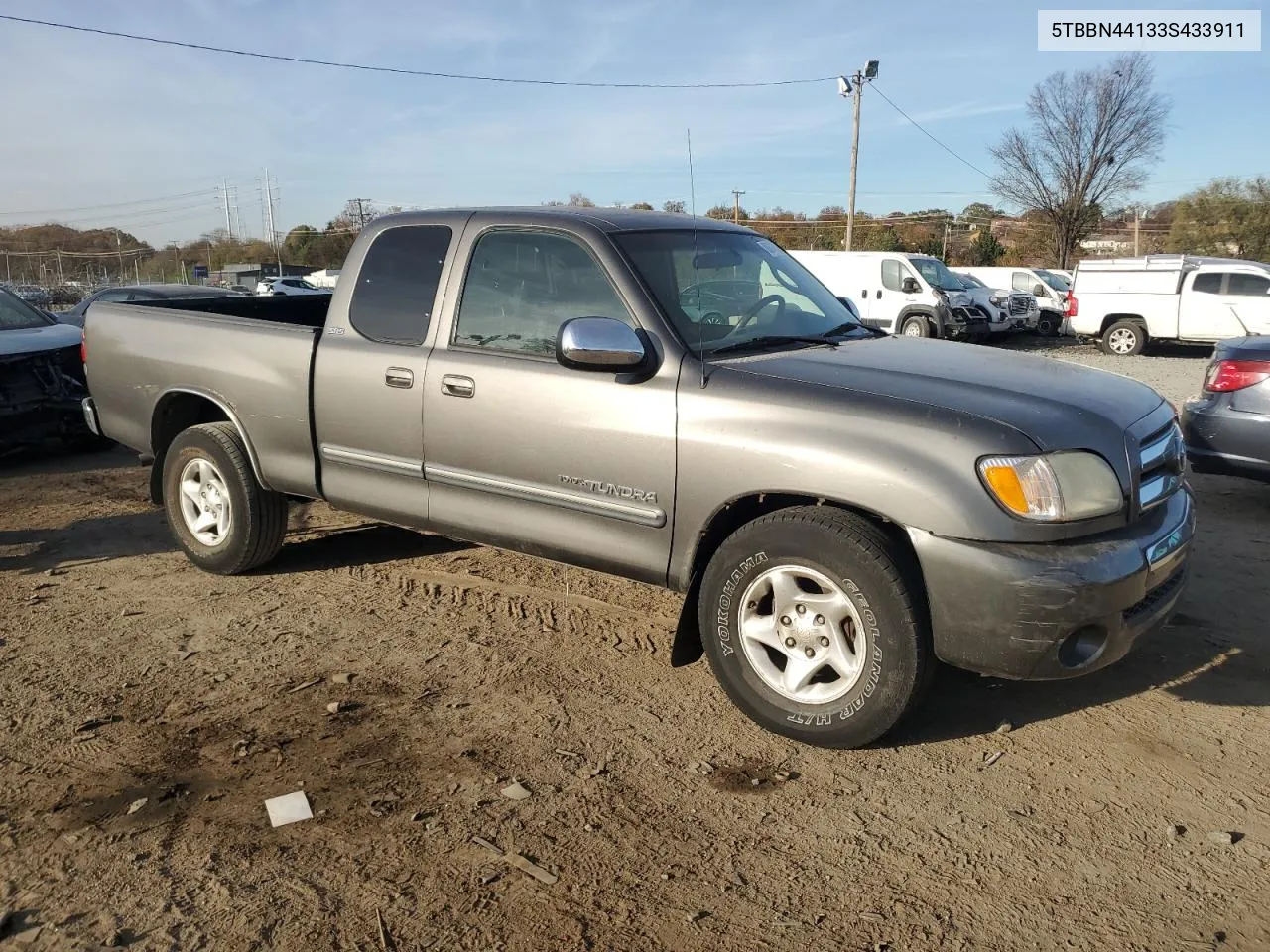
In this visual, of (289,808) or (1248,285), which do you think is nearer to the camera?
(289,808)

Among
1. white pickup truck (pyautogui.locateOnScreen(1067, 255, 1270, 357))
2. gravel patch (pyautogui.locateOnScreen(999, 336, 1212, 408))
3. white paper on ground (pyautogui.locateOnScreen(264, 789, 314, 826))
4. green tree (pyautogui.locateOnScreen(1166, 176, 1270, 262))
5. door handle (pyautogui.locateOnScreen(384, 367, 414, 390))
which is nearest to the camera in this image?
white paper on ground (pyautogui.locateOnScreen(264, 789, 314, 826))

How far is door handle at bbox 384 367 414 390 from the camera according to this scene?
170 inches

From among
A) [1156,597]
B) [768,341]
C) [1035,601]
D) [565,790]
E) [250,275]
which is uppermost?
[250,275]

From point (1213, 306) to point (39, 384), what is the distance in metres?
18.4

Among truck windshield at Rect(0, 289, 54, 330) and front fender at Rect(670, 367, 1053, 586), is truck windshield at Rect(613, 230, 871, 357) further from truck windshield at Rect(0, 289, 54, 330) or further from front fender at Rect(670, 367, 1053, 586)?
truck windshield at Rect(0, 289, 54, 330)

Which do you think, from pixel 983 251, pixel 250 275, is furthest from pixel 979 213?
pixel 250 275

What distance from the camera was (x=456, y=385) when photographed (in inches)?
164

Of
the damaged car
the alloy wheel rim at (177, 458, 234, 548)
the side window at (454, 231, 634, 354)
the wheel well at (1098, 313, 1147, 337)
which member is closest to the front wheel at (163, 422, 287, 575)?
the alloy wheel rim at (177, 458, 234, 548)

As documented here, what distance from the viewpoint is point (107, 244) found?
6919cm

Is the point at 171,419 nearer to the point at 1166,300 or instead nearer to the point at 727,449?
the point at 727,449

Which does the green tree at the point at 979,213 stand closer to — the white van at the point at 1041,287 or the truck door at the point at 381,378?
the white van at the point at 1041,287

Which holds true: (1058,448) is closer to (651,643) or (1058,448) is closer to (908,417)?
(908,417)

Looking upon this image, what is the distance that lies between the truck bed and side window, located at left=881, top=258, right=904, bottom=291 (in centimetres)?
1554

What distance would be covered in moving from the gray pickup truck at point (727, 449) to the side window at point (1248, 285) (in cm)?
1643
